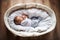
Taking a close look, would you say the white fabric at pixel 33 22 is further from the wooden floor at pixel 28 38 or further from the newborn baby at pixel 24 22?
the wooden floor at pixel 28 38

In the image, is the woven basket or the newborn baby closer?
the woven basket

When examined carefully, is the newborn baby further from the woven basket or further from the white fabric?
the woven basket

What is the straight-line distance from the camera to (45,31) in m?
2.01

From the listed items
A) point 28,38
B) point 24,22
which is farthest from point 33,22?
point 28,38

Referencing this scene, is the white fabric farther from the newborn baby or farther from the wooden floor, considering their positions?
→ the wooden floor

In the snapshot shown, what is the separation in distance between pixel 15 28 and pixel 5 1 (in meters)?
0.56

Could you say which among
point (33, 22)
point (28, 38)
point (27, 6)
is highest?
point (27, 6)

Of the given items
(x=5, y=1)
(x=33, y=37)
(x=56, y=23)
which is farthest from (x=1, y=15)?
(x=56, y=23)

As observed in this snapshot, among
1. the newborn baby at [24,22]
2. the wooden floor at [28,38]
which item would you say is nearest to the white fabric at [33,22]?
the newborn baby at [24,22]

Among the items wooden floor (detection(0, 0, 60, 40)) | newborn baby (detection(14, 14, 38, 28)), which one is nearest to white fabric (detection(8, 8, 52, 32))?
newborn baby (detection(14, 14, 38, 28))

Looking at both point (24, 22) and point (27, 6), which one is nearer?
point (24, 22)

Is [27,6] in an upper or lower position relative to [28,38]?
upper

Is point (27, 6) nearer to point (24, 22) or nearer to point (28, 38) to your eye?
point (24, 22)

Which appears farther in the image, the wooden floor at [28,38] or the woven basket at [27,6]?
the wooden floor at [28,38]
